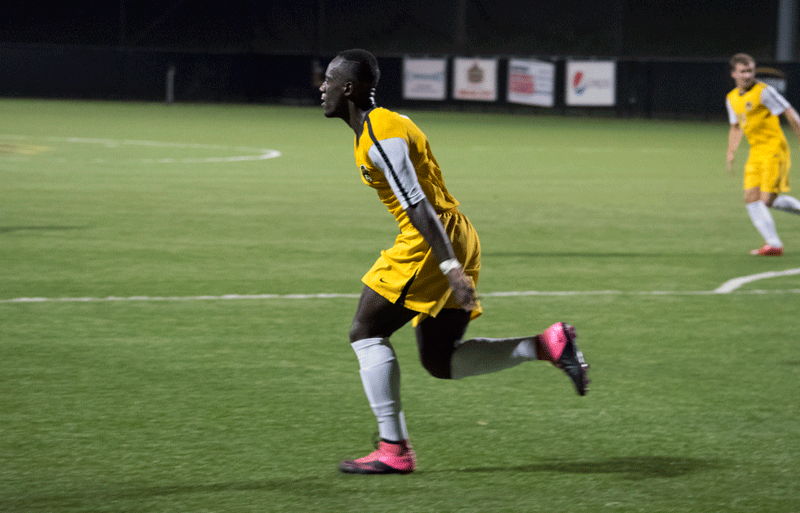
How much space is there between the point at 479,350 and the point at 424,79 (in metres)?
37.1

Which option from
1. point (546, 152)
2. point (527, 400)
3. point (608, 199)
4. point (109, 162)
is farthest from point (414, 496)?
point (546, 152)

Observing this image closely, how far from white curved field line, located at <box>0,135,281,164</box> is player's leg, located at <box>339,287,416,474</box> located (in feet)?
54.1

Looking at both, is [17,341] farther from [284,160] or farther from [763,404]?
[284,160]

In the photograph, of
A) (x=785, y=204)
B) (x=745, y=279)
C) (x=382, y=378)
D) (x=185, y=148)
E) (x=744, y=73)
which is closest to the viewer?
(x=382, y=378)

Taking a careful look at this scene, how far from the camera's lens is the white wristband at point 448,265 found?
439 cm

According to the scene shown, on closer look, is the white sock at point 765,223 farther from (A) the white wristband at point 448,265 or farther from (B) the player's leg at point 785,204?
(A) the white wristband at point 448,265

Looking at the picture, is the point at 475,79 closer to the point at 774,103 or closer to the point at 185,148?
the point at 185,148

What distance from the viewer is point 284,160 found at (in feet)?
71.0

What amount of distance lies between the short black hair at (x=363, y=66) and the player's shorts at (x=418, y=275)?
593 mm

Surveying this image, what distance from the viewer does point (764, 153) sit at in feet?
37.4

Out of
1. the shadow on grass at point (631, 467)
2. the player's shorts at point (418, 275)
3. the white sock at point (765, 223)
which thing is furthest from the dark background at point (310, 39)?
the player's shorts at point (418, 275)

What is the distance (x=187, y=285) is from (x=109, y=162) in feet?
38.8

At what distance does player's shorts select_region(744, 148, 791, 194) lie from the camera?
446 inches

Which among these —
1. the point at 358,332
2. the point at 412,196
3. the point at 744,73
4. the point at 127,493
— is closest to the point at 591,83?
the point at 744,73
